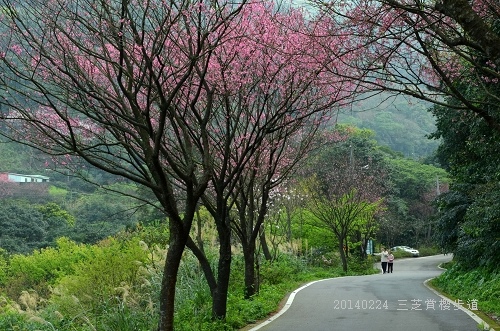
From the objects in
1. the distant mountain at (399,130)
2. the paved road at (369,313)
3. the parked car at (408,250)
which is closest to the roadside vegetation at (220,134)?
the paved road at (369,313)

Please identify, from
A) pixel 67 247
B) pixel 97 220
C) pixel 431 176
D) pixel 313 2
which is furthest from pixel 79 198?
pixel 313 2

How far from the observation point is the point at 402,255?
187ft

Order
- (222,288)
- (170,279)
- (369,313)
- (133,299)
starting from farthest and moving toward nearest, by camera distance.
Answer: (369,313) < (133,299) < (222,288) < (170,279)

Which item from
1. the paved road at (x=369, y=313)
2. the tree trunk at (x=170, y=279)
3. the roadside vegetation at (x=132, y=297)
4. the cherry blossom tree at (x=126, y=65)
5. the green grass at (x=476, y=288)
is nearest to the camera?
the cherry blossom tree at (x=126, y=65)

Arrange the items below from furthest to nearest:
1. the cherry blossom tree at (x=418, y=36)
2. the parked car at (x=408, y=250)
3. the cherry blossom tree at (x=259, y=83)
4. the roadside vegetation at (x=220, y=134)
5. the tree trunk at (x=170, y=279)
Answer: the parked car at (x=408, y=250), the cherry blossom tree at (x=259, y=83), the tree trunk at (x=170, y=279), the roadside vegetation at (x=220, y=134), the cherry blossom tree at (x=418, y=36)

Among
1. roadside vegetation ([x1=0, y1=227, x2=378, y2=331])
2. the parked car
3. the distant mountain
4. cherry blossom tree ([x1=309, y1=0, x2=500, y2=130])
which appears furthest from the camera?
the distant mountain

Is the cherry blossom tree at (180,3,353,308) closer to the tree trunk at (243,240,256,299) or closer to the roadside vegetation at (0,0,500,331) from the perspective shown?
the roadside vegetation at (0,0,500,331)

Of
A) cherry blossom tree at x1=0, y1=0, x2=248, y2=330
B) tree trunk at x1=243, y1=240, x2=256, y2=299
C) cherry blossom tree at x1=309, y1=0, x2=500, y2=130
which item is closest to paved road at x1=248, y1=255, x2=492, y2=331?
tree trunk at x1=243, y1=240, x2=256, y2=299

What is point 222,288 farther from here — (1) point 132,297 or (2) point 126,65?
(2) point 126,65

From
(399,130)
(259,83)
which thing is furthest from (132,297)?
(399,130)

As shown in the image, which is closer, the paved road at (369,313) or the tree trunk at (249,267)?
the paved road at (369,313)

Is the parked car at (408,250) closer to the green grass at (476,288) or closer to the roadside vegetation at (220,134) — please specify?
the roadside vegetation at (220,134)

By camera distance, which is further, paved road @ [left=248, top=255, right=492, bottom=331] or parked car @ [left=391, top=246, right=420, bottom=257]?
parked car @ [left=391, top=246, right=420, bottom=257]

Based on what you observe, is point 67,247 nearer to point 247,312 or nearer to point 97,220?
point 97,220
